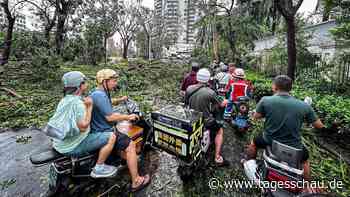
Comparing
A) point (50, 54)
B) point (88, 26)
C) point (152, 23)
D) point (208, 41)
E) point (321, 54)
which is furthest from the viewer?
point (152, 23)

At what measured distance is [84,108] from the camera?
2098 millimetres

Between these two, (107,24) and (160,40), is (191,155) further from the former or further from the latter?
(160,40)

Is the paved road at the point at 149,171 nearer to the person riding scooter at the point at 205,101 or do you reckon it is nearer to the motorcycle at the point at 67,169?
the motorcycle at the point at 67,169

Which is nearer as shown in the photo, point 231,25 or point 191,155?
point 191,155

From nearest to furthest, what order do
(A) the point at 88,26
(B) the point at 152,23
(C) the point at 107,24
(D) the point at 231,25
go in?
(D) the point at 231,25 → (A) the point at 88,26 → (C) the point at 107,24 → (B) the point at 152,23

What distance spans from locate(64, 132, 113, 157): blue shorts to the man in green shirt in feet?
6.67

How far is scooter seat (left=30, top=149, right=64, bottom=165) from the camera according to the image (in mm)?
1994

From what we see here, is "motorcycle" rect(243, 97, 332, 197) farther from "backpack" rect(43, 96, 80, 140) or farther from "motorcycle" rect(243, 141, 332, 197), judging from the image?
"backpack" rect(43, 96, 80, 140)

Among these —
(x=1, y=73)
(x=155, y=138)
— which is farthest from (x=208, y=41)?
(x=155, y=138)

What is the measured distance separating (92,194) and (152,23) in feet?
105

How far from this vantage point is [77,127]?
2.07 m

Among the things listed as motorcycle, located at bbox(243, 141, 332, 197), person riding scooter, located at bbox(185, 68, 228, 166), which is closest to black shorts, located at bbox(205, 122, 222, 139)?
person riding scooter, located at bbox(185, 68, 228, 166)

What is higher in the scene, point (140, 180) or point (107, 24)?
point (107, 24)

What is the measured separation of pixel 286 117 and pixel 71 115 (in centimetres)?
246
